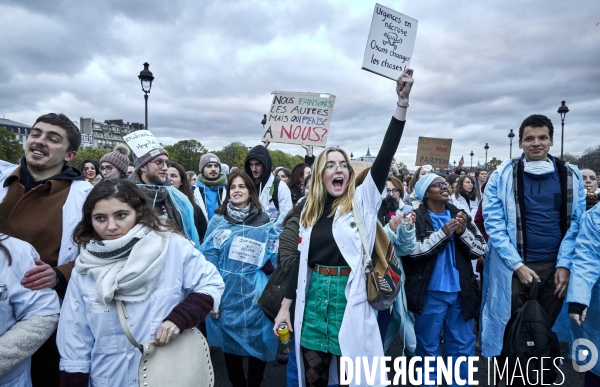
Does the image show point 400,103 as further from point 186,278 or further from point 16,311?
point 16,311

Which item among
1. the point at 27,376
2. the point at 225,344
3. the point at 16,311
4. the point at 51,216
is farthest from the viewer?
the point at 225,344

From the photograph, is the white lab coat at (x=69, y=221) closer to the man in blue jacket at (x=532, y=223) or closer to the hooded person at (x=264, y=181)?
the hooded person at (x=264, y=181)

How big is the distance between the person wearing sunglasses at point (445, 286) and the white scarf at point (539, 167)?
0.66m

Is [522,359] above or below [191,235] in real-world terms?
below

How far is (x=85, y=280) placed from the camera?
5.94ft

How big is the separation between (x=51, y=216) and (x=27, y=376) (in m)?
0.90

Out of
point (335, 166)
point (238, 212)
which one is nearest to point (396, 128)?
point (335, 166)

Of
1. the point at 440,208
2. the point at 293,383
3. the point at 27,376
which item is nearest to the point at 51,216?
the point at 27,376

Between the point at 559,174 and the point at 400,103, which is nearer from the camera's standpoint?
the point at 400,103

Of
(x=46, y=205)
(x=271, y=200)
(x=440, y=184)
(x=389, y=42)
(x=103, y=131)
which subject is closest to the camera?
(x=46, y=205)

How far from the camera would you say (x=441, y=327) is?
10.4 feet

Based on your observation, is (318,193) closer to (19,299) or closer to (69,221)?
(69,221)

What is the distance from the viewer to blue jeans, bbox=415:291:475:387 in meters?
3.13

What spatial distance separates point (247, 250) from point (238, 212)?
1.26 ft
